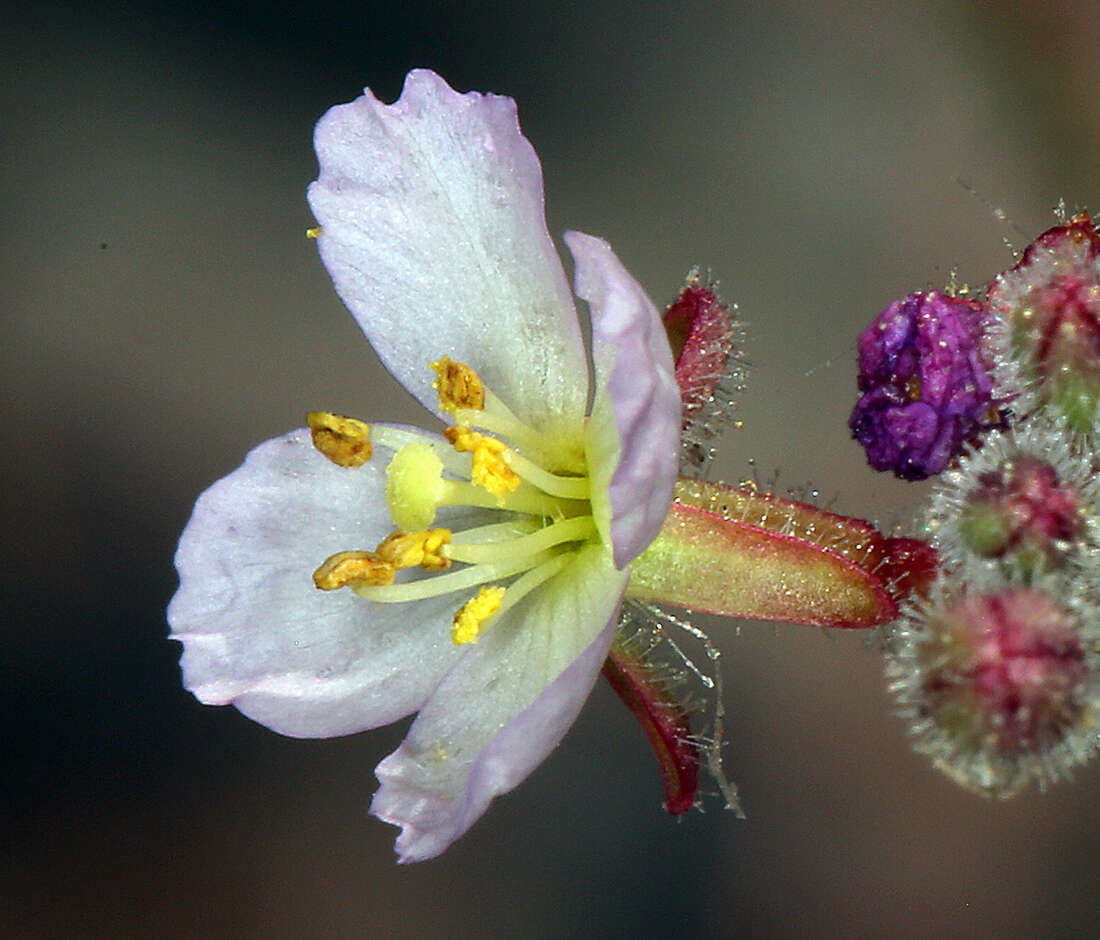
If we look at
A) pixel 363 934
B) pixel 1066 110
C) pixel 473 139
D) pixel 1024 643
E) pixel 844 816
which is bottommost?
pixel 363 934

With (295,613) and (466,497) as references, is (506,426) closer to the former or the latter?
(466,497)

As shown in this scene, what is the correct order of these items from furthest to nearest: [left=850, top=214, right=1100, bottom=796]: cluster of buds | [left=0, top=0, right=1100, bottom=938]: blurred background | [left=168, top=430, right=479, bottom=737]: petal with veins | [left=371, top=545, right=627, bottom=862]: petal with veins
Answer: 1. [left=0, top=0, right=1100, bottom=938]: blurred background
2. [left=168, top=430, right=479, bottom=737]: petal with veins
3. [left=371, top=545, right=627, bottom=862]: petal with veins
4. [left=850, top=214, right=1100, bottom=796]: cluster of buds

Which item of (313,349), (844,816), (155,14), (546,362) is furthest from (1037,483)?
(155,14)

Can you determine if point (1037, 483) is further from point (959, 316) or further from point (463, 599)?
point (463, 599)

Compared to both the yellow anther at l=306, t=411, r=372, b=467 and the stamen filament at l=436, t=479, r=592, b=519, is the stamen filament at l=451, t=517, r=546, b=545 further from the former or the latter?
the yellow anther at l=306, t=411, r=372, b=467

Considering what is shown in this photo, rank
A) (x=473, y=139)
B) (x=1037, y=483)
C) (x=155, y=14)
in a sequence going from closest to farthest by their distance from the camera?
(x=1037, y=483)
(x=473, y=139)
(x=155, y=14)

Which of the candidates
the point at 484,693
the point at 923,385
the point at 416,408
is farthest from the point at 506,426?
the point at 416,408

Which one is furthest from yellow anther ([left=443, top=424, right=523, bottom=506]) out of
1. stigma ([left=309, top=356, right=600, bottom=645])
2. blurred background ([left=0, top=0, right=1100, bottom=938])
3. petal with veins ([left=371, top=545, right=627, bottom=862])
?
blurred background ([left=0, top=0, right=1100, bottom=938])
